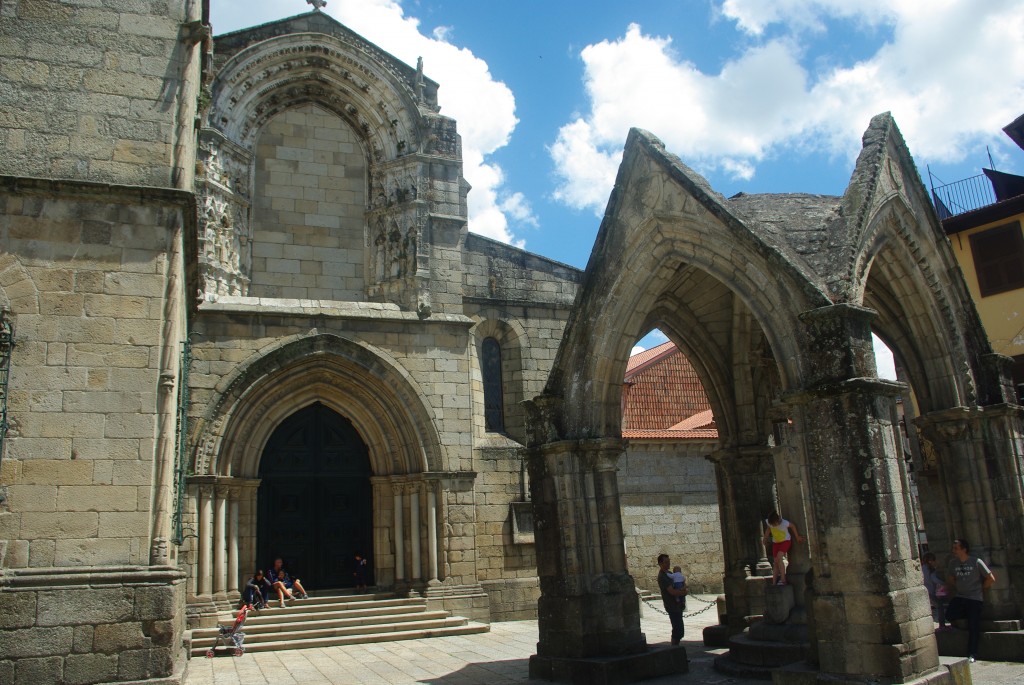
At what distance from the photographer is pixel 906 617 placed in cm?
692

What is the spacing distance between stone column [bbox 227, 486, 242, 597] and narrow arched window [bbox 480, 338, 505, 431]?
5119mm

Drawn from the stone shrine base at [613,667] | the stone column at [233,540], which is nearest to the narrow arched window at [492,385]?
the stone column at [233,540]

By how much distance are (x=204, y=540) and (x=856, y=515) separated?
1074 centimetres

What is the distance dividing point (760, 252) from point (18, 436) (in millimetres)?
7651

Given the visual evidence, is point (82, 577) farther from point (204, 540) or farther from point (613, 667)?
point (204, 540)

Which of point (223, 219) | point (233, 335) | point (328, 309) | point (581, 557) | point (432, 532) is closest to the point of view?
point (581, 557)

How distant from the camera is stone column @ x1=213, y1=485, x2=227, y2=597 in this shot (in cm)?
1433

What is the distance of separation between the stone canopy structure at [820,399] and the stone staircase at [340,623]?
17.0ft

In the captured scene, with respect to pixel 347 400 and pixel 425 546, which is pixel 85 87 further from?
pixel 425 546

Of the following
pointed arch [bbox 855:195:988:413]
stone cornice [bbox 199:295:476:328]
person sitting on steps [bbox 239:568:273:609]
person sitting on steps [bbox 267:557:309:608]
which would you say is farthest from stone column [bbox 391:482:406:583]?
pointed arch [bbox 855:195:988:413]

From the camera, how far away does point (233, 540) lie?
48.1 feet

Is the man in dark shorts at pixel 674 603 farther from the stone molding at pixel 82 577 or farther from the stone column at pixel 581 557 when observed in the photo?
the stone molding at pixel 82 577

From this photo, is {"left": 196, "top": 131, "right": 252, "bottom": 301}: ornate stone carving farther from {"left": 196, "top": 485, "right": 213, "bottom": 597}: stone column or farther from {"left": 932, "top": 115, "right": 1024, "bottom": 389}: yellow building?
{"left": 932, "top": 115, "right": 1024, "bottom": 389}: yellow building

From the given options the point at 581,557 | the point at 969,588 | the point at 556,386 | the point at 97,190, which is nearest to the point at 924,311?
the point at 969,588
